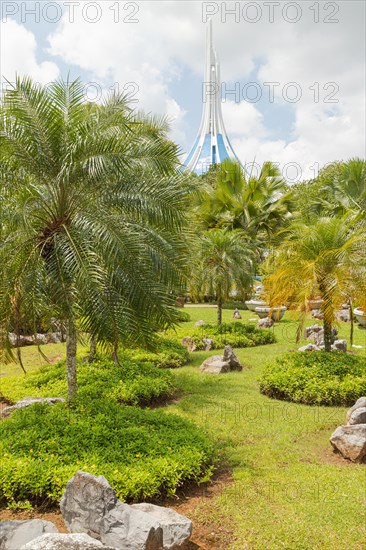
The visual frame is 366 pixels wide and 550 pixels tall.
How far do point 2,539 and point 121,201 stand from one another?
436cm

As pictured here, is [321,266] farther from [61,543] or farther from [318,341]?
[61,543]

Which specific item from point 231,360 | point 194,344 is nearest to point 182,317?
point 231,360

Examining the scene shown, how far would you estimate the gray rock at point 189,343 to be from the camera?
13633mm

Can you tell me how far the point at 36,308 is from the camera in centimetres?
602

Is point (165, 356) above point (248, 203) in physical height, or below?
below

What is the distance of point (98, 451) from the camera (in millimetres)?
5516

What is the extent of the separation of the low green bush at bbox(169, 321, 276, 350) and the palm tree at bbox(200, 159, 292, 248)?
36.9ft

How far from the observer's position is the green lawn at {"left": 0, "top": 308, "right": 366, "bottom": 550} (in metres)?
4.52

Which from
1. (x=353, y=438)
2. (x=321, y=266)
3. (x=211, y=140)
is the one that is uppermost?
(x=211, y=140)

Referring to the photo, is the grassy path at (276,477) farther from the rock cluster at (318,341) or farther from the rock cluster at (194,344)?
the rock cluster at (194,344)

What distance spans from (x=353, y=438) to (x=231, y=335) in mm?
8091

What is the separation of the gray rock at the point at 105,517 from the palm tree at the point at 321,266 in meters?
5.53

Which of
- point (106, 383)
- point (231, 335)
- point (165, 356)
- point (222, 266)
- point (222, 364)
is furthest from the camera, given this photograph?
point (222, 266)

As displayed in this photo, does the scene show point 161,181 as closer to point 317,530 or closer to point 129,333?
point 129,333
